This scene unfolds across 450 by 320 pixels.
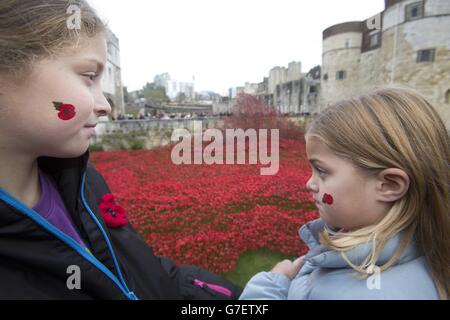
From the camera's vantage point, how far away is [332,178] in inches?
39.6

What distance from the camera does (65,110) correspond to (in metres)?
0.83

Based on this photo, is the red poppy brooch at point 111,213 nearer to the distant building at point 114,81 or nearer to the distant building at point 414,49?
the distant building at point 414,49

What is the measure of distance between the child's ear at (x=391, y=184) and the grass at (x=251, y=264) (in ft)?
6.49

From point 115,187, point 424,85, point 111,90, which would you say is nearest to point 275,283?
point 115,187

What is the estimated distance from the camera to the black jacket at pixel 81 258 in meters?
0.79

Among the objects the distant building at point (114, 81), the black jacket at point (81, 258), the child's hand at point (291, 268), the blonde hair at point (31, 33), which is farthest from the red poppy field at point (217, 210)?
the distant building at point (114, 81)

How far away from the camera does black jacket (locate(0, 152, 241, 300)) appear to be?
0.79 meters

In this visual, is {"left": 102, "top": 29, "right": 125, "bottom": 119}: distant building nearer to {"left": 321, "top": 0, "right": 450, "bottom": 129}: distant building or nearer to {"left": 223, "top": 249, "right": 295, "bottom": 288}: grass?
{"left": 321, "top": 0, "right": 450, "bottom": 129}: distant building

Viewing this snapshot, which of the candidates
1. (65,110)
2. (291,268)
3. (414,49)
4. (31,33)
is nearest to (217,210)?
(291,268)

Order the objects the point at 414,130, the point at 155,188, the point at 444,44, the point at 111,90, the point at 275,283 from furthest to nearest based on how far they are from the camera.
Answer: the point at 111,90 → the point at 444,44 → the point at 155,188 → the point at 275,283 → the point at 414,130

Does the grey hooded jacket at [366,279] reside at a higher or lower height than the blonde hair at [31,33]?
lower

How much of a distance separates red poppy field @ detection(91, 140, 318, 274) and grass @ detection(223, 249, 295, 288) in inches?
2.1
